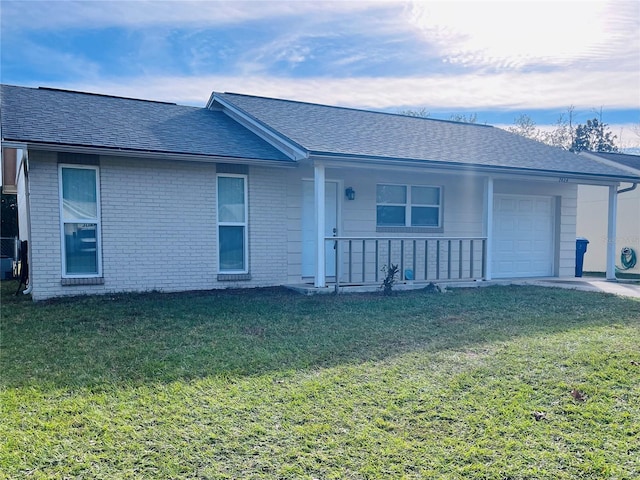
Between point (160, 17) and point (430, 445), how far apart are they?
9.95m

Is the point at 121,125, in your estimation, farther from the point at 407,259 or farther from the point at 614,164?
the point at 614,164

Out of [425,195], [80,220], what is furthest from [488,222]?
[80,220]

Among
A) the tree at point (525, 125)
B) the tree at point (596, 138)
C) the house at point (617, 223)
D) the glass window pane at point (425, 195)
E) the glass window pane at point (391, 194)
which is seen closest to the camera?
the glass window pane at point (391, 194)

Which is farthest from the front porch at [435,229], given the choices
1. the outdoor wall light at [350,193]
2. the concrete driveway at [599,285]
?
the concrete driveway at [599,285]

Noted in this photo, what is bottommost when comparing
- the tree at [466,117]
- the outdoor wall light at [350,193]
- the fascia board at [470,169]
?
the outdoor wall light at [350,193]

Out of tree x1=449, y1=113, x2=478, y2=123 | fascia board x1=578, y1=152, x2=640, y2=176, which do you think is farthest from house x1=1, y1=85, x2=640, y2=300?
tree x1=449, y1=113, x2=478, y2=123

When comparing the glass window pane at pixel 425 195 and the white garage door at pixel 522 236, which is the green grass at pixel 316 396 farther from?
the white garage door at pixel 522 236

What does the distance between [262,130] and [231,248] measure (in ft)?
8.56

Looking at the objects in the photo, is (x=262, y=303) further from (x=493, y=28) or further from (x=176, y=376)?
(x=493, y=28)

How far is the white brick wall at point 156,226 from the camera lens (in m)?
8.23

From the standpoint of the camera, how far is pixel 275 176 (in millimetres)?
10023

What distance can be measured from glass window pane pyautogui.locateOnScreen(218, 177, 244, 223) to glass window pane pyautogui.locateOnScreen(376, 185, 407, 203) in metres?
3.19

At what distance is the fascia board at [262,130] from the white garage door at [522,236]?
5.99 meters

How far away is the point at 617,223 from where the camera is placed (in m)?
18.3
